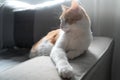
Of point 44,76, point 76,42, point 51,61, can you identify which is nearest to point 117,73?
point 76,42

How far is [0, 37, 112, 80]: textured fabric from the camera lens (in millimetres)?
914

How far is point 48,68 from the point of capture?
1.00 m

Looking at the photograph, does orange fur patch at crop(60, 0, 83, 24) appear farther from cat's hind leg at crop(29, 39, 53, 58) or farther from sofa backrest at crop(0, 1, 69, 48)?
sofa backrest at crop(0, 1, 69, 48)

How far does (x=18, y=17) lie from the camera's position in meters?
1.54

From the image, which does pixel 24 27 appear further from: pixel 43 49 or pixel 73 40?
pixel 73 40

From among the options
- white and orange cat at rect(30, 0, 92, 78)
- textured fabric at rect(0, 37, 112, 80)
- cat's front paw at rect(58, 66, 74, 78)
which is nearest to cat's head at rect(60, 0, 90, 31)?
white and orange cat at rect(30, 0, 92, 78)

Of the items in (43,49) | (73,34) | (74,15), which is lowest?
(43,49)

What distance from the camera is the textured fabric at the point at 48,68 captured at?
914 millimetres

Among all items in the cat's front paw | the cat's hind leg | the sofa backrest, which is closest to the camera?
the cat's front paw

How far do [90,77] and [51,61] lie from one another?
214 millimetres

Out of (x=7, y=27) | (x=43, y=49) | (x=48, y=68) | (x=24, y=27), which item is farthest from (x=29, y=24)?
(x=48, y=68)

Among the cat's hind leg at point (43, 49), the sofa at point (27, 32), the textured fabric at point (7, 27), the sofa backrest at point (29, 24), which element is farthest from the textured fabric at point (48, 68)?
the textured fabric at point (7, 27)

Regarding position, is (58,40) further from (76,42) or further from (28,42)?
(28,42)

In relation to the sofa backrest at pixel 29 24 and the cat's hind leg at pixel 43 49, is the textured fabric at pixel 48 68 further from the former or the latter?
the sofa backrest at pixel 29 24
